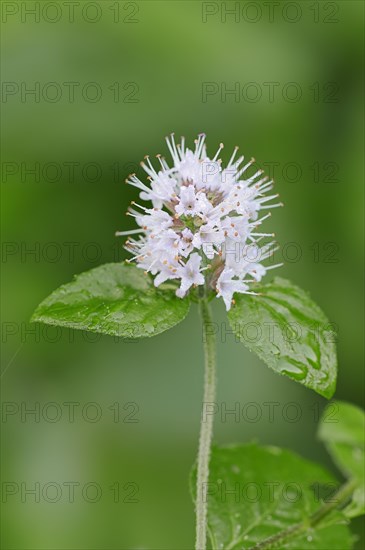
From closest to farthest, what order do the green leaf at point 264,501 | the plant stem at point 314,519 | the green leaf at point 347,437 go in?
the plant stem at point 314,519 < the green leaf at point 264,501 < the green leaf at point 347,437

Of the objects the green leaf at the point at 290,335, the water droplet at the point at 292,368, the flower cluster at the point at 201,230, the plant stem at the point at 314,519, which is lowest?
the plant stem at the point at 314,519

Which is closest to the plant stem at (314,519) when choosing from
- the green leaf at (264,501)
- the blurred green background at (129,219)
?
the green leaf at (264,501)

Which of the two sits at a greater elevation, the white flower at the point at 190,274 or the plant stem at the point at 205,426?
the white flower at the point at 190,274

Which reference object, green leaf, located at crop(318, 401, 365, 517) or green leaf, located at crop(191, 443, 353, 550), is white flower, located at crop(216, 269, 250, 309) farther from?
green leaf, located at crop(318, 401, 365, 517)

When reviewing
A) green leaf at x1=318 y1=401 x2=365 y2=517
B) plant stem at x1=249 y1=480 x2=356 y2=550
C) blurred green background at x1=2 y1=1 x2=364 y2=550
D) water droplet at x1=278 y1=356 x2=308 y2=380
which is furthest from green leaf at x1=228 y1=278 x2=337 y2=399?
blurred green background at x1=2 y1=1 x2=364 y2=550

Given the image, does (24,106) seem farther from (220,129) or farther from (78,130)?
(220,129)

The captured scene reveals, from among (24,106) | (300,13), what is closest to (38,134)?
(24,106)

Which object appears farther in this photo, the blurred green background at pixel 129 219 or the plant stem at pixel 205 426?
the blurred green background at pixel 129 219

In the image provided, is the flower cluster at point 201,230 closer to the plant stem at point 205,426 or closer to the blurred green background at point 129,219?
the plant stem at point 205,426

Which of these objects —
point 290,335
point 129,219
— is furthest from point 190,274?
point 129,219
